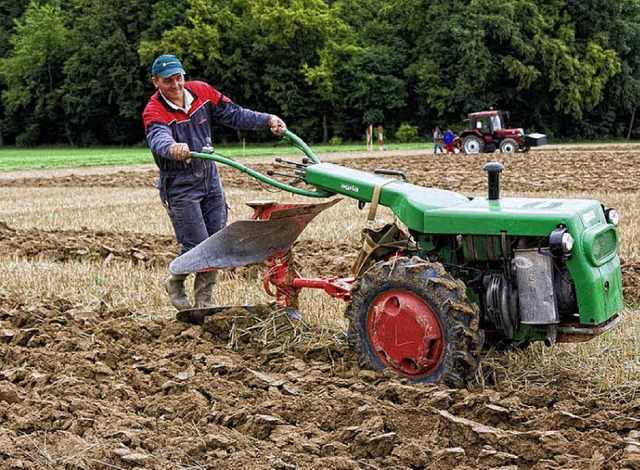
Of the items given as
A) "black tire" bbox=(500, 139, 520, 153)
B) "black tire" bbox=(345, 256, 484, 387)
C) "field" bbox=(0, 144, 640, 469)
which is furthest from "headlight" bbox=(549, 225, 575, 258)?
"black tire" bbox=(500, 139, 520, 153)

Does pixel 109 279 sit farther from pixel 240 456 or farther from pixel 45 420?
pixel 240 456

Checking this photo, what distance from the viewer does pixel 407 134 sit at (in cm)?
4931

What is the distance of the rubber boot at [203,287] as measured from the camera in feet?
19.5

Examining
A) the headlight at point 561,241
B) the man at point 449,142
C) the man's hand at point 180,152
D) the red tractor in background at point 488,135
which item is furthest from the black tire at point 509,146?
the headlight at point 561,241

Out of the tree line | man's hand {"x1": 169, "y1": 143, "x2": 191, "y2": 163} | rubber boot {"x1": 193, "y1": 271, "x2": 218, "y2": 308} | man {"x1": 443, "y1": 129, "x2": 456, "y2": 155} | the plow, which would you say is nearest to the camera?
the plow

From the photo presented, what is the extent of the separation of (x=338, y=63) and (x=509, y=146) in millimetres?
25987

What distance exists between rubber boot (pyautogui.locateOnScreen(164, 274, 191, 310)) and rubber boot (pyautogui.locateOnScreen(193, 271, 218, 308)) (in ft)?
0.28

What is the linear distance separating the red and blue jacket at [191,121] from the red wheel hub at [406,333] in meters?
1.89

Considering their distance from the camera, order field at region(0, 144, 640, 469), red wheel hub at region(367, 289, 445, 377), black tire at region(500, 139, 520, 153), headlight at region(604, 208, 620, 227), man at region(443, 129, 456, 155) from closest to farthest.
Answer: field at region(0, 144, 640, 469)
red wheel hub at region(367, 289, 445, 377)
headlight at region(604, 208, 620, 227)
black tire at region(500, 139, 520, 153)
man at region(443, 129, 456, 155)

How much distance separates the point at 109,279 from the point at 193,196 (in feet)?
6.27

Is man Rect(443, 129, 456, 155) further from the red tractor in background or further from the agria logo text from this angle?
the agria logo text

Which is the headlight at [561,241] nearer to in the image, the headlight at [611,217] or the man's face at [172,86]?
the headlight at [611,217]

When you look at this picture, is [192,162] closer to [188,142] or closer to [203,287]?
[188,142]

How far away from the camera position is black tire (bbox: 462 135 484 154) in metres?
31.1
